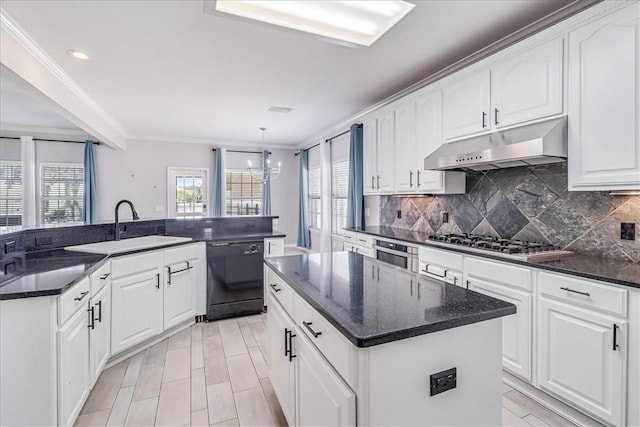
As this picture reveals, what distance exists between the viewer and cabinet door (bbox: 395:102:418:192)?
3.57 metres

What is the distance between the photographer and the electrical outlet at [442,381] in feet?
3.51

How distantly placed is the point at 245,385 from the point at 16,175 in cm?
649

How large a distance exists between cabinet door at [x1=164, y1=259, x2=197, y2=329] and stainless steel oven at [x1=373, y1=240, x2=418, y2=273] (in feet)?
6.67

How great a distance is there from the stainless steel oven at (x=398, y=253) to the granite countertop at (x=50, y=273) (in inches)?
102

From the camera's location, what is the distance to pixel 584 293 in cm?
178

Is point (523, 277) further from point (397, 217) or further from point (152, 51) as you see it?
point (152, 51)

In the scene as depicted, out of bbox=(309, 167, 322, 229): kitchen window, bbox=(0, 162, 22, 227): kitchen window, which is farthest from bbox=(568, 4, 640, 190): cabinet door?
bbox=(0, 162, 22, 227): kitchen window

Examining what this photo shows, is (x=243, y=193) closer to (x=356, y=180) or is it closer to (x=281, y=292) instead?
(x=356, y=180)

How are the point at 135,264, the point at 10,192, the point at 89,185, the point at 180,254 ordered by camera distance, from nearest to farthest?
the point at 135,264 → the point at 180,254 → the point at 10,192 → the point at 89,185

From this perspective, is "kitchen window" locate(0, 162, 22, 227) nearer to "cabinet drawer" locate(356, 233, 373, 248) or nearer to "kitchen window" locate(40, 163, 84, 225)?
"kitchen window" locate(40, 163, 84, 225)

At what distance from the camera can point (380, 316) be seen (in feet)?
3.63

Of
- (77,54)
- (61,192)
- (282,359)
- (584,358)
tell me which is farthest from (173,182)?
Answer: (584,358)

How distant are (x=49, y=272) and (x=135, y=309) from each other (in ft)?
3.03

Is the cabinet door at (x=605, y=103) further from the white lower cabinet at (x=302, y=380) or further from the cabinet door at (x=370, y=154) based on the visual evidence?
the cabinet door at (x=370, y=154)
